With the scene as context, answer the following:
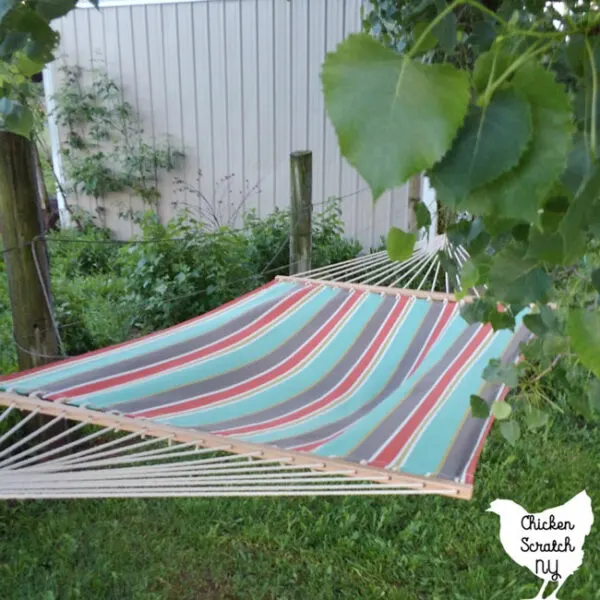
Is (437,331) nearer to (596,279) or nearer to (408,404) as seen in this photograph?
(408,404)

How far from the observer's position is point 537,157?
11.7 inches

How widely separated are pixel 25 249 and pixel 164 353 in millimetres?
496

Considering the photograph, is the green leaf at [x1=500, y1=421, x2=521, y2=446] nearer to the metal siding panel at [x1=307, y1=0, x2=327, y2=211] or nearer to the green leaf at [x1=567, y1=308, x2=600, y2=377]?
the green leaf at [x1=567, y1=308, x2=600, y2=377]

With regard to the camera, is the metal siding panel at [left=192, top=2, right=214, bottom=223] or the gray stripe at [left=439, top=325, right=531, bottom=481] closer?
the gray stripe at [left=439, top=325, right=531, bottom=481]

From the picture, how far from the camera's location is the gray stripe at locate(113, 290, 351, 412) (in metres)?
1.69

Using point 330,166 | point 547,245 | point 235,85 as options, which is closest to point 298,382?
point 547,245

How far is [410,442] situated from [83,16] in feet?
14.9

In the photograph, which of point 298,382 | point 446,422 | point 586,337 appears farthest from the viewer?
point 298,382

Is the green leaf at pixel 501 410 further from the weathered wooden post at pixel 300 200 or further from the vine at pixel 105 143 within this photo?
the vine at pixel 105 143

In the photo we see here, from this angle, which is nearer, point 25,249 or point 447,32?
point 447,32

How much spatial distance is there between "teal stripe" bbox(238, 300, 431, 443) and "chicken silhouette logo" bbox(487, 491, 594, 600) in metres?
0.61

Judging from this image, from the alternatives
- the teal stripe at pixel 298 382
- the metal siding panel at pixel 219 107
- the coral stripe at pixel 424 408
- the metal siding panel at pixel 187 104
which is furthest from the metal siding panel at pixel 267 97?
the coral stripe at pixel 424 408

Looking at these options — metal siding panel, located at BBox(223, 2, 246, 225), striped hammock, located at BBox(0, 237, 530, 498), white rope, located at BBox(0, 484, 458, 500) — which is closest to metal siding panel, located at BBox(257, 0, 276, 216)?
metal siding panel, located at BBox(223, 2, 246, 225)

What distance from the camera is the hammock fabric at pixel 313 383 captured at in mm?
1440
